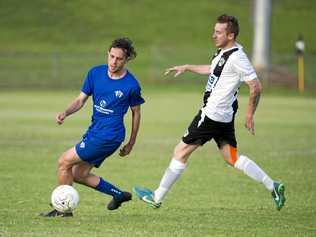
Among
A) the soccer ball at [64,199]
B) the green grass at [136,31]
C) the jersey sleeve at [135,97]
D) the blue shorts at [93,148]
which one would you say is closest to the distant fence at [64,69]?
the green grass at [136,31]

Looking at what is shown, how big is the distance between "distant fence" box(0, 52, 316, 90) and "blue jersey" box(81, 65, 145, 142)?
2754 cm

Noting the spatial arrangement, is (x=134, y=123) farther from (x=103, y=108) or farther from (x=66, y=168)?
(x=66, y=168)

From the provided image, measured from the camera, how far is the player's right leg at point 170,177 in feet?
31.9

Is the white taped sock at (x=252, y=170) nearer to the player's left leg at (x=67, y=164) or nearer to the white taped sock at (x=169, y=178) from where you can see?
the white taped sock at (x=169, y=178)

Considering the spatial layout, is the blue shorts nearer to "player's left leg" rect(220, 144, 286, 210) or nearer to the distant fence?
"player's left leg" rect(220, 144, 286, 210)

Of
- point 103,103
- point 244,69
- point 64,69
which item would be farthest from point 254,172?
point 64,69

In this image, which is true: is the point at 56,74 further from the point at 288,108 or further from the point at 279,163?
the point at 279,163

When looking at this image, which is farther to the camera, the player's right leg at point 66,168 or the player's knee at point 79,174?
the player's knee at point 79,174

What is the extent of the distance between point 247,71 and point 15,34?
4432cm

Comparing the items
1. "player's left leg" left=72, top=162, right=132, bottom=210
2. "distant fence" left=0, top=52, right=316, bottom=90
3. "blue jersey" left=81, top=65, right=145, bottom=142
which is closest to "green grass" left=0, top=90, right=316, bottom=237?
"player's left leg" left=72, top=162, right=132, bottom=210

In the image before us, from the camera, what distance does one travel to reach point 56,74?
131 feet

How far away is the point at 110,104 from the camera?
30.5 ft

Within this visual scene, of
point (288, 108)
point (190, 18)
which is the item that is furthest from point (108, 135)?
point (190, 18)

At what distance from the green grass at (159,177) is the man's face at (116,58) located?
1575mm
